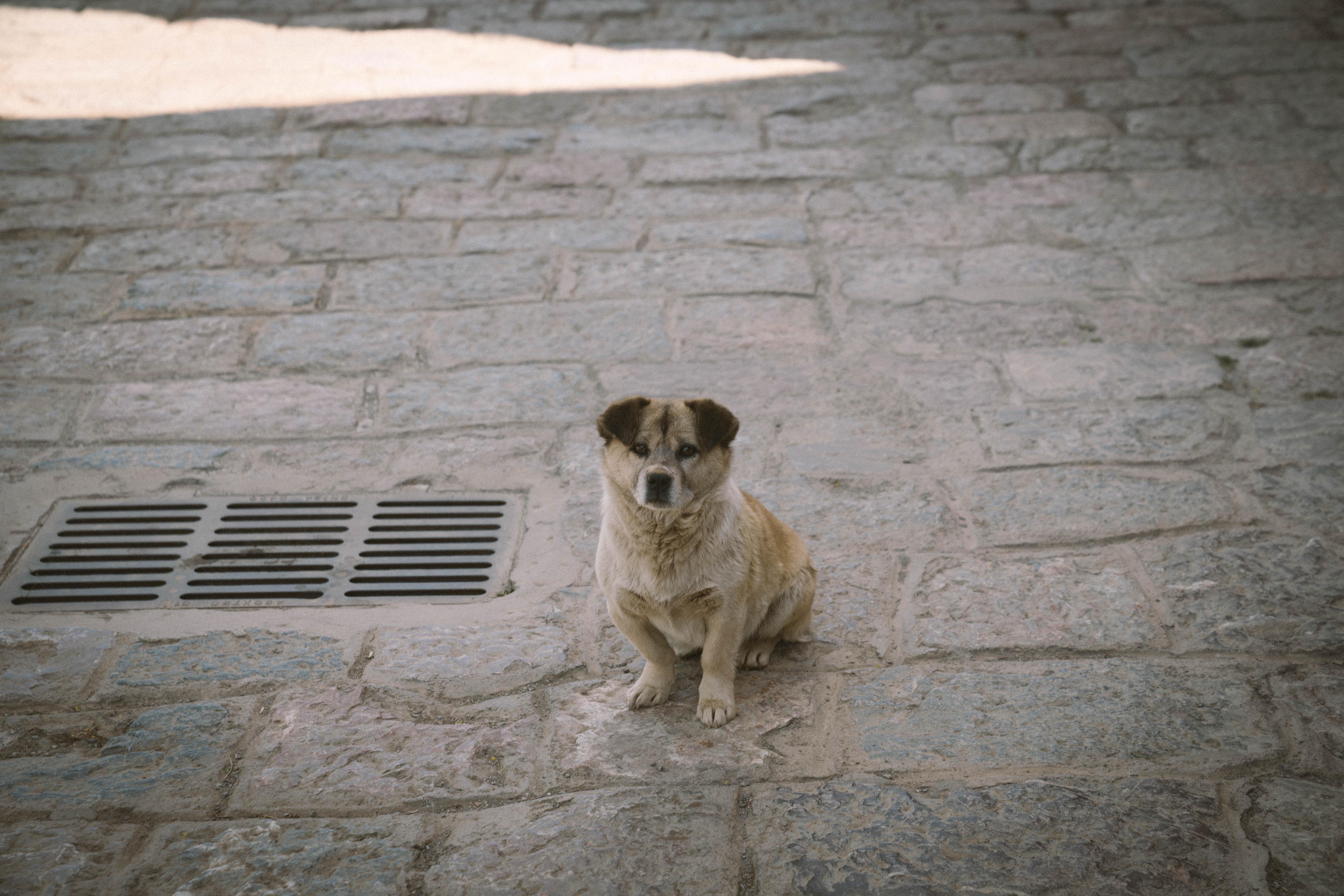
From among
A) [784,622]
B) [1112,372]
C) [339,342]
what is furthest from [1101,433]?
[339,342]

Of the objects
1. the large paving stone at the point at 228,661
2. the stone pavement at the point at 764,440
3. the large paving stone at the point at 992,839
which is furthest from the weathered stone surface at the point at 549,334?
the large paving stone at the point at 992,839

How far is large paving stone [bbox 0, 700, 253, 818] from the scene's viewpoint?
8.92 ft

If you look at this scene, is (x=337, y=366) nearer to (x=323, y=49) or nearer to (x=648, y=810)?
(x=648, y=810)

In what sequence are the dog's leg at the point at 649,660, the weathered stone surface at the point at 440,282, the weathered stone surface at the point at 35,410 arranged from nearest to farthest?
the dog's leg at the point at 649,660 → the weathered stone surface at the point at 35,410 → the weathered stone surface at the point at 440,282

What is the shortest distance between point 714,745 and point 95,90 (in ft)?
23.7

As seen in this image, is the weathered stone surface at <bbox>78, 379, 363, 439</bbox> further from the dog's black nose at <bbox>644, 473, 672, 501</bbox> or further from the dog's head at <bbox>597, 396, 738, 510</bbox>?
the dog's black nose at <bbox>644, 473, 672, 501</bbox>

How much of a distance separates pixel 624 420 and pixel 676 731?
0.91 metres

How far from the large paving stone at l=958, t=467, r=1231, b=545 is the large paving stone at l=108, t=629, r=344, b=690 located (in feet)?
7.80

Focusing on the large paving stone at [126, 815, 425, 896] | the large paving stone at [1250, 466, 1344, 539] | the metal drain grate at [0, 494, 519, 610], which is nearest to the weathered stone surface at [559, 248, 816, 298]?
the metal drain grate at [0, 494, 519, 610]

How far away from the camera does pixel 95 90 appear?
24.6 feet

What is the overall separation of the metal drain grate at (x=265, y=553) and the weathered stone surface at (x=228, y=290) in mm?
1549

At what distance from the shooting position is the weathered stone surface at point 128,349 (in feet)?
16.0

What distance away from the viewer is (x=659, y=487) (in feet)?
9.25

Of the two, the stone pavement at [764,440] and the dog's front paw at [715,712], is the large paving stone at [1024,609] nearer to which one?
the stone pavement at [764,440]
